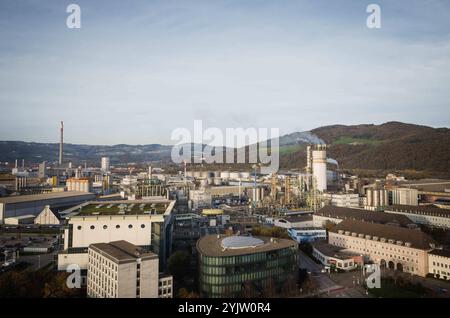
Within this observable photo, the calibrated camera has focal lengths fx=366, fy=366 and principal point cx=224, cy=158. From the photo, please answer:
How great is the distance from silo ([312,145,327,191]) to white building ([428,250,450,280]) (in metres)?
15.8

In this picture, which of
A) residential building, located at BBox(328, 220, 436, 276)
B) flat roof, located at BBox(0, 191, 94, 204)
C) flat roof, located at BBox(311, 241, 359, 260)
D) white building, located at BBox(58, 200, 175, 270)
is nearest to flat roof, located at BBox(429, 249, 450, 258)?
residential building, located at BBox(328, 220, 436, 276)

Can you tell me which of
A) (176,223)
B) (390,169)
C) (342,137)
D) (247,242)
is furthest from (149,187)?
(342,137)

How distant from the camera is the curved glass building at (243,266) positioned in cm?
955

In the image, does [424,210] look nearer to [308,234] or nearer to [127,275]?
[308,234]

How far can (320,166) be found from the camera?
27.8 metres

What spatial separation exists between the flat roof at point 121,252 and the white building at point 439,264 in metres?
8.96

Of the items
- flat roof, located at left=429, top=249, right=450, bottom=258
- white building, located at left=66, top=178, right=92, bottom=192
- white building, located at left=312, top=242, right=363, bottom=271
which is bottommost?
white building, located at left=312, top=242, right=363, bottom=271

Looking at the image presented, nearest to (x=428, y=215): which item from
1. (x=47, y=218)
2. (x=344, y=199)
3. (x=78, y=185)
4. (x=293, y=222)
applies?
(x=344, y=199)

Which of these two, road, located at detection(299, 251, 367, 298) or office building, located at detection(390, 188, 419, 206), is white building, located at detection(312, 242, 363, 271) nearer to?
road, located at detection(299, 251, 367, 298)

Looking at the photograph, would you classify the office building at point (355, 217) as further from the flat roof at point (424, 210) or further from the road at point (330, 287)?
the road at point (330, 287)

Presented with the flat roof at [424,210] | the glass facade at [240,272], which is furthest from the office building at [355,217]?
the glass facade at [240,272]

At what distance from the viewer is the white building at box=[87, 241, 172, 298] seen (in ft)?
27.8

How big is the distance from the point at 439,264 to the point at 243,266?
21.7ft
